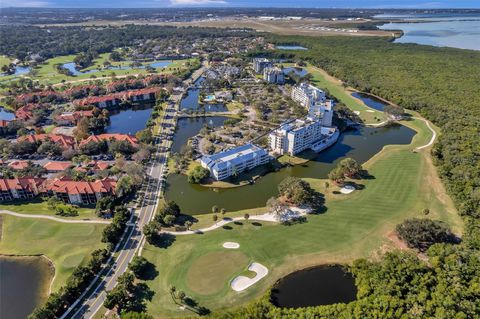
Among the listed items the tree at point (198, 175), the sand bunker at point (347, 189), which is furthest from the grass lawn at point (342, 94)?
the tree at point (198, 175)

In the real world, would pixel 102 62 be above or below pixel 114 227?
above

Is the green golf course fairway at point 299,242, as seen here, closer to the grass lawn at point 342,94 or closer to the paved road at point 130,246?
the paved road at point 130,246

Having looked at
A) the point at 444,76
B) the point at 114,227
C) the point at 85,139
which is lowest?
the point at 114,227

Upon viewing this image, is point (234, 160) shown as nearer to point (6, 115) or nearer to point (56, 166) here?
point (56, 166)

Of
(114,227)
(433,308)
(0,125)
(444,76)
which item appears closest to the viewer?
(433,308)

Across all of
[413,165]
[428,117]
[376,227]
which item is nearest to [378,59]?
[428,117]

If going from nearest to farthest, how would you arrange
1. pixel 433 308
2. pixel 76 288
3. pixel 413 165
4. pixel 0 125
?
pixel 433 308 → pixel 76 288 → pixel 413 165 → pixel 0 125

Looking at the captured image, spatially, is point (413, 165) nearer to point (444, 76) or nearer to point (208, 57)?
point (444, 76)

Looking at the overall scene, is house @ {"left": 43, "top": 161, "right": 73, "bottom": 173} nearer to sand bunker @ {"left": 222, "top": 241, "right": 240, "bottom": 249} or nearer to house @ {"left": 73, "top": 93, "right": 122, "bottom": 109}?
house @ {"left": 73, "top": 93, "right": 122, "bottom": 109}
